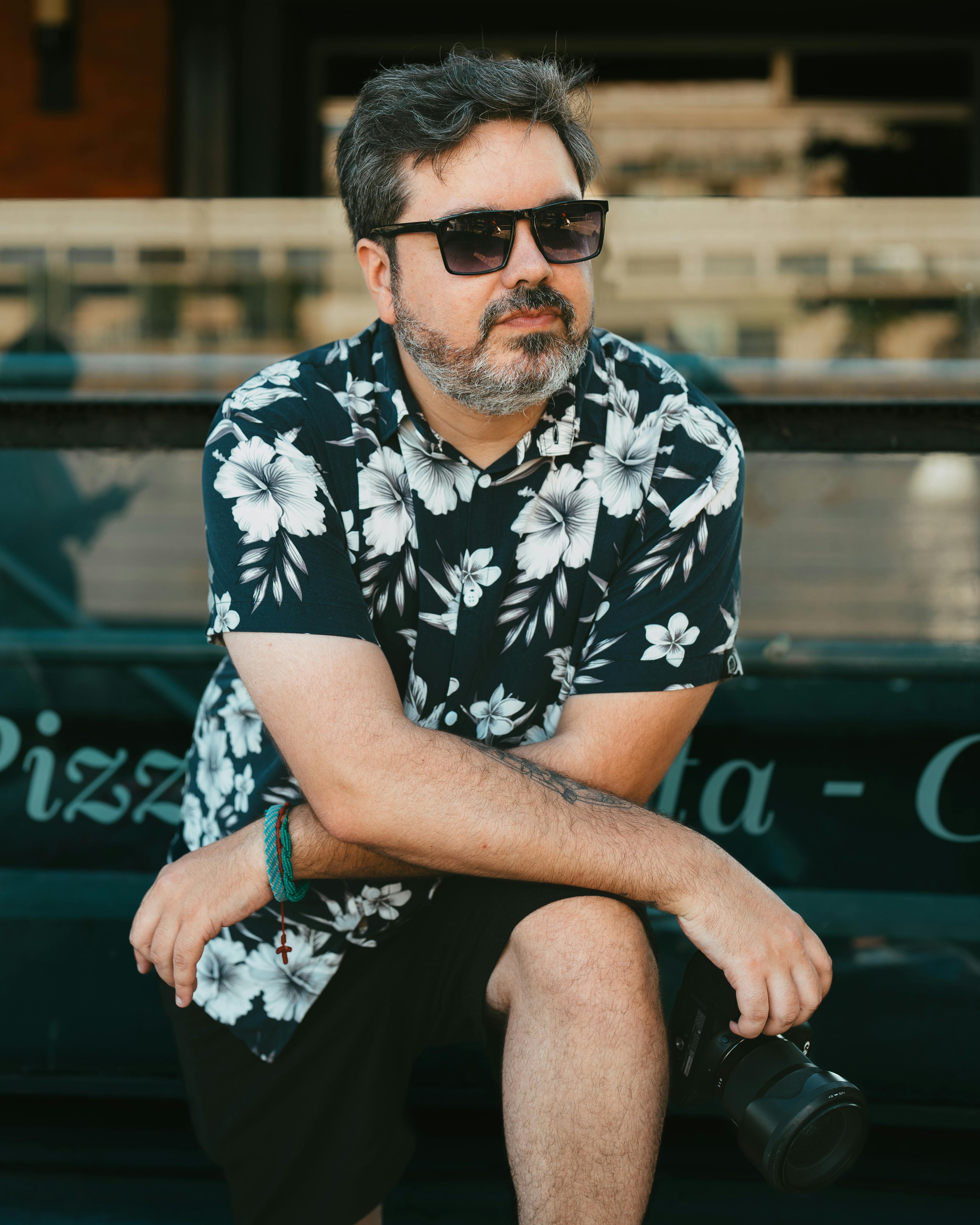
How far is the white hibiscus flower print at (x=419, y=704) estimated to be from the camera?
151 centimetres

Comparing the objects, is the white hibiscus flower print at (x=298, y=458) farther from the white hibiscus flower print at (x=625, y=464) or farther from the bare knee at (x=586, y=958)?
the bare knee at (x=586, y=958)

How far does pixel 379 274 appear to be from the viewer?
5.19ft

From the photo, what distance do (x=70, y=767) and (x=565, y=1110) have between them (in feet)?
4.17

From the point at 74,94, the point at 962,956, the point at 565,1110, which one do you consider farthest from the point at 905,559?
the point at 74,94

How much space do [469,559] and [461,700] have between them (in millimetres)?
191

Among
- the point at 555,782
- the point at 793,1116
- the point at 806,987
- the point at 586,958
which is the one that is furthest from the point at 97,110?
the point at 793,1116

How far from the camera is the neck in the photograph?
151 centimetres

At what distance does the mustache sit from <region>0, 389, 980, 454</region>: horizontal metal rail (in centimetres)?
64

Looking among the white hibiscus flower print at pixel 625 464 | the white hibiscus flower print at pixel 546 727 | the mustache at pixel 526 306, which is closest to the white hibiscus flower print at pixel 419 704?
the white hibiscus flower print at pixel 546 727

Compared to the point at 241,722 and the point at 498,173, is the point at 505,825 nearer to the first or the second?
the point at 241,722

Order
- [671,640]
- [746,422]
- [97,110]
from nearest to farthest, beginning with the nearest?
[671,640], [746,422], [97,110]

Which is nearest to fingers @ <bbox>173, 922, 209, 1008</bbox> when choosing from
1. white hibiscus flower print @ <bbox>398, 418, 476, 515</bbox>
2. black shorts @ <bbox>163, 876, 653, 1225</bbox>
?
black shorts @ <bbox>163, 876, 653, 1225</bbox>

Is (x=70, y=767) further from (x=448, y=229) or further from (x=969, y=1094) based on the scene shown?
(x=969, y=1094)

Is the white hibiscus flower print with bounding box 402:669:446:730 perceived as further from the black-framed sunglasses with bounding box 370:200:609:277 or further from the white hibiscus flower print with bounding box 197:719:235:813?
the black-framed sunglasses with bounding box 370:200:609:277
